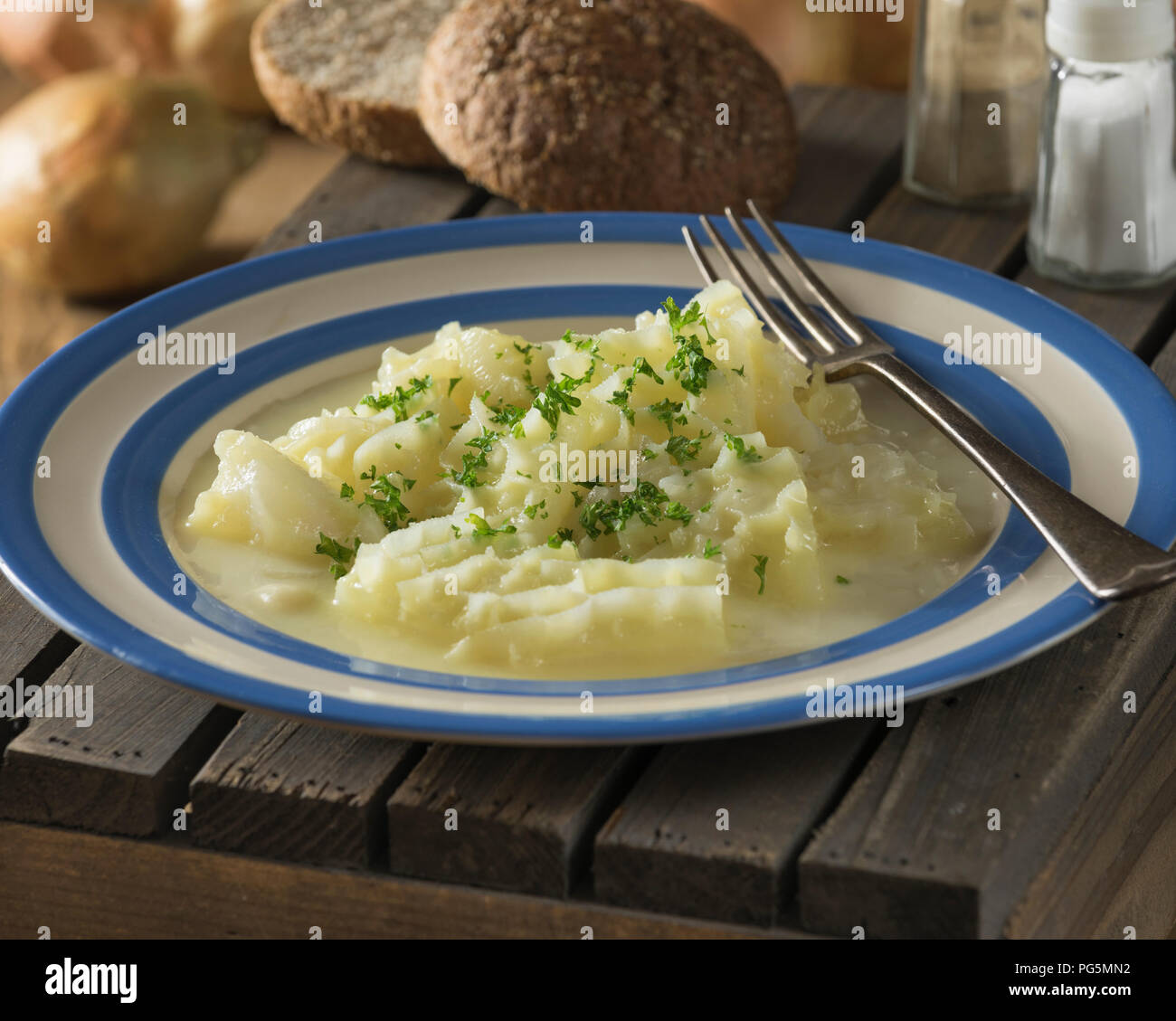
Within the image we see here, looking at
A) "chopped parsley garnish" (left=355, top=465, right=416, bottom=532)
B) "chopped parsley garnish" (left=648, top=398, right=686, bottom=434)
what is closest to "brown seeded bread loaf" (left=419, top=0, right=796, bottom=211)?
"chopped parsley garnish" (left=648, top=398, right=686, bottom=434)

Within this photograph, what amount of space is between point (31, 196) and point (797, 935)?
3.19 meters

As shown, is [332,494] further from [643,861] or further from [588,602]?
[643,861]

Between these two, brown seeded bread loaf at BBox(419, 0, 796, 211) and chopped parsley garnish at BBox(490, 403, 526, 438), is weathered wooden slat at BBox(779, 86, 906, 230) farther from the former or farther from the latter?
chopped parsley garnish at BBox(490, 403, 526, 438)

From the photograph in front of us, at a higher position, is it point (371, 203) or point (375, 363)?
point (371, 203)

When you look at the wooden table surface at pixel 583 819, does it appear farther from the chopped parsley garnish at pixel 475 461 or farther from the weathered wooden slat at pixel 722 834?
the chopped parsley garnish at pixel 475 461

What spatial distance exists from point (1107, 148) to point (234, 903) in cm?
177

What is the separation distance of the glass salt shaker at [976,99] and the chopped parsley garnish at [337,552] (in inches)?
61.4

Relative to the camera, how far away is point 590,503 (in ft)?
6.18

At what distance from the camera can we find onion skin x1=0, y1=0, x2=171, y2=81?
5.06m

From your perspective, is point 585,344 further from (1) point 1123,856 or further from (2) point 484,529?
(1) point 1123,856

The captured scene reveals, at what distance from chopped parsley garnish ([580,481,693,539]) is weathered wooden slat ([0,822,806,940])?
0.46 meters

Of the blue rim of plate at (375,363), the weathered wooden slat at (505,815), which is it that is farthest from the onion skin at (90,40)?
the weathered wooden slat at (505,815)

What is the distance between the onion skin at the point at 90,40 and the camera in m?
5.06

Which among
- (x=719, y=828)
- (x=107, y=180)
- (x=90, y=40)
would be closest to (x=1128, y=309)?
(x=719, y=828)
